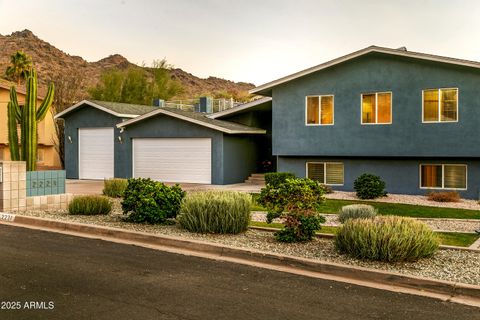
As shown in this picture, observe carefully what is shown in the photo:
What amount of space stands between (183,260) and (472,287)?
14.8 feet

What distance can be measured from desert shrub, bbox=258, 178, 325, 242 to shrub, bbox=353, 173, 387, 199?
1028cm

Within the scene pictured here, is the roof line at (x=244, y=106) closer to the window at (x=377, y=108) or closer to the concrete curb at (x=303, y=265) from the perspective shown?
the window at (x=377, y=108)

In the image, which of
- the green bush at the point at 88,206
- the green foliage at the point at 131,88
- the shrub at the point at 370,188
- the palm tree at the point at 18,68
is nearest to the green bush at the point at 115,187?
the green bush at the point at 88,206

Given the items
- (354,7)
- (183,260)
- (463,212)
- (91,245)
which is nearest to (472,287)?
(183,260)

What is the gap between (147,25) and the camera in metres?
40.0

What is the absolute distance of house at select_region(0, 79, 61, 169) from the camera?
121 ft

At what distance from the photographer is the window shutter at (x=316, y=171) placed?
77.2ft

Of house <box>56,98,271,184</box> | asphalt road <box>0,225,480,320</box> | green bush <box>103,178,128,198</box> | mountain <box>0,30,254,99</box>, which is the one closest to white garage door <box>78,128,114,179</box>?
house <box>56,98,271,184</box>

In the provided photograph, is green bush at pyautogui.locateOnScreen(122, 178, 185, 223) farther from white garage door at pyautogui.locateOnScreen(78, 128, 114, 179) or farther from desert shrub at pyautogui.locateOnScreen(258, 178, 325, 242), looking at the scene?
white garage door at pyautogui.locateOnScreen(78, 128, 114, 179)

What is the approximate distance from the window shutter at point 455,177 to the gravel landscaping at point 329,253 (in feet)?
39.7

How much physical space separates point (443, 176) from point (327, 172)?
5.11 m

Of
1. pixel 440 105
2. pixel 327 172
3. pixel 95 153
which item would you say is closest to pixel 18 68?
pixel 95 153

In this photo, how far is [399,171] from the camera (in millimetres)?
→ 21453

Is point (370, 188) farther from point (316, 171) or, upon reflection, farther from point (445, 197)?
point (316, 171)
